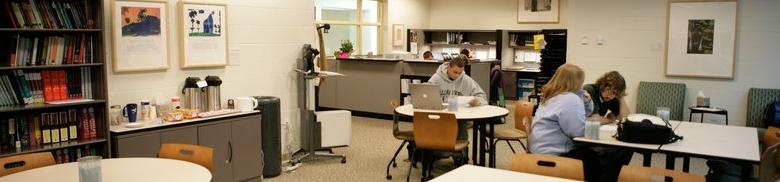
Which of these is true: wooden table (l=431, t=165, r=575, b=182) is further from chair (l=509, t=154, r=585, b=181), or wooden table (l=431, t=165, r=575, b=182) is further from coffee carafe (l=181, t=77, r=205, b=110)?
coffee carafe (l=181, t=77, r=205, b=110)

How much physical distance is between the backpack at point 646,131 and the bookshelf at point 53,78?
3.47 m

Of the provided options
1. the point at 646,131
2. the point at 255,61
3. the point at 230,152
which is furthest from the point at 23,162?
the point at 646,131

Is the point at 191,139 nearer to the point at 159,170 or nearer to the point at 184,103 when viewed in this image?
the point at 184,103

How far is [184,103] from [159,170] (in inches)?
84.5

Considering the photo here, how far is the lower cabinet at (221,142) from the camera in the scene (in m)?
4.34

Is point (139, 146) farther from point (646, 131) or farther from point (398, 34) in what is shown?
point (398, 34)

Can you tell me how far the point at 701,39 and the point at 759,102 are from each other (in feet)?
3.33

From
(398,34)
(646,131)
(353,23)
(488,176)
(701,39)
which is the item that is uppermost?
(353,23)

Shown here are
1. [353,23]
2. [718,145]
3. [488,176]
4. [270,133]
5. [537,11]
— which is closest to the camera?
[488,176]

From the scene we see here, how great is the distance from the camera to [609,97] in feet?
16.5

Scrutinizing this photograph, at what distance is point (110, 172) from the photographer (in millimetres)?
3066

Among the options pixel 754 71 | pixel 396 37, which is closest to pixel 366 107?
pixel 396 37

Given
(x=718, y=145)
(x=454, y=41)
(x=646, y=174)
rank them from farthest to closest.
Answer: (x=454, y=41) → (x=718, y=145) → (x=646, y=174)

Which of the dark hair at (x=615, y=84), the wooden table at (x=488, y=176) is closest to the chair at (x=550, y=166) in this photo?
the wooden table at (x=488, y=176)
